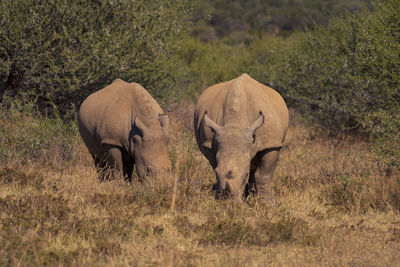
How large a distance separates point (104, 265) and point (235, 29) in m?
64.9

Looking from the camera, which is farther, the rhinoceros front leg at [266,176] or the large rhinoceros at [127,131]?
the large rhinoceros at [127,131]

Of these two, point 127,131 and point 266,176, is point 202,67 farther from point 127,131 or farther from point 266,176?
point 266,176

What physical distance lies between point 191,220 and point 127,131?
6.92 feet

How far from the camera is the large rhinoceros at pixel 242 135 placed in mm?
7594

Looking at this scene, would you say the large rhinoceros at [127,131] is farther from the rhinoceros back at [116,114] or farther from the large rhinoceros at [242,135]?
the large rhinoceros at [242,135]

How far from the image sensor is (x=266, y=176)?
861cm

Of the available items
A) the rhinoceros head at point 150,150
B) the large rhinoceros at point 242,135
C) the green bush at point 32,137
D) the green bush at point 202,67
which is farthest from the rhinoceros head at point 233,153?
the green bush at point 202,67

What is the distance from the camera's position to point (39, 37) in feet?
37.8

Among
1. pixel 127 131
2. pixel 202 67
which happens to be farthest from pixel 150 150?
pixel 202 67

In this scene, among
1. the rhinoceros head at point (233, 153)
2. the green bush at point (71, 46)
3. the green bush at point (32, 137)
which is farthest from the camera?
the green bush at point (71, 46)

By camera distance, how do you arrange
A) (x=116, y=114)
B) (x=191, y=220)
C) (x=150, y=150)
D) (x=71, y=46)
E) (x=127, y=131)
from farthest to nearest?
1. (x=71, y=46)
2. (x=116, y=114)
3. (x=127, y=131)
4. (x=150, y=150)
5. (x=191, y=220)

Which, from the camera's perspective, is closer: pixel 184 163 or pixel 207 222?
pixel 207 222

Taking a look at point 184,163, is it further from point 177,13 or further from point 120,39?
point 177,13

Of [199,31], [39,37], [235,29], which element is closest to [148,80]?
[39,37]
